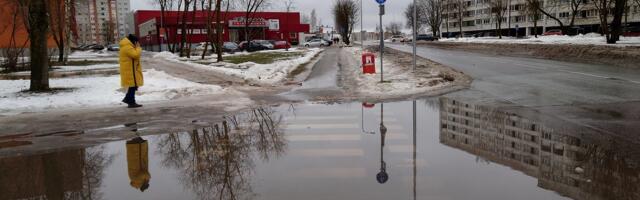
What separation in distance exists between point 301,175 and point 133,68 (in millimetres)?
7195

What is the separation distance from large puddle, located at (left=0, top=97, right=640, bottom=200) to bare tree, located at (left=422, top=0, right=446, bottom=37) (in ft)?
338

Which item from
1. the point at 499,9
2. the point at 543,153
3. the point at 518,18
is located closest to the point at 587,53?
the point at 543,153

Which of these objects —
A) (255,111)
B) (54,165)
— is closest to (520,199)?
(54,165)

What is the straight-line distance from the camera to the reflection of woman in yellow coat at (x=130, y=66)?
1119 centimetres

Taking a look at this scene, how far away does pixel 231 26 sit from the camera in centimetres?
8112

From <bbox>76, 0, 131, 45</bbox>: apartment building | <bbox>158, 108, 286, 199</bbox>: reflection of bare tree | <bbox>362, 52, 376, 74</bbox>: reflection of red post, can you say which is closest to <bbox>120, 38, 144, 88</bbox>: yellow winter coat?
<bbox>158, 108, 286, 199</bbox>: reflection of bare tree

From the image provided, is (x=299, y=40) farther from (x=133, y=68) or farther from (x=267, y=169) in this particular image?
(x=267, y=169)

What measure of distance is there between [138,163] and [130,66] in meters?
5.73

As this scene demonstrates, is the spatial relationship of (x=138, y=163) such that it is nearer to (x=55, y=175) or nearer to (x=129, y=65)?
(x=55, y=175)

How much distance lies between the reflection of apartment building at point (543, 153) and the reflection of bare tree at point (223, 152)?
262cm

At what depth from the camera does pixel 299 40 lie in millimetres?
92812

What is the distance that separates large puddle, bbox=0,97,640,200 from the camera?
16.1 ft

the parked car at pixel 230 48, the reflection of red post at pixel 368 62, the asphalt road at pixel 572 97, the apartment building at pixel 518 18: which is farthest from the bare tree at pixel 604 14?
the parked car at pixel 230 48

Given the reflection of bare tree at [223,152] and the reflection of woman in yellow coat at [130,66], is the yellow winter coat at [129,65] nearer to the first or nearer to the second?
the reflection of woman in yellow coat at [130,66]
